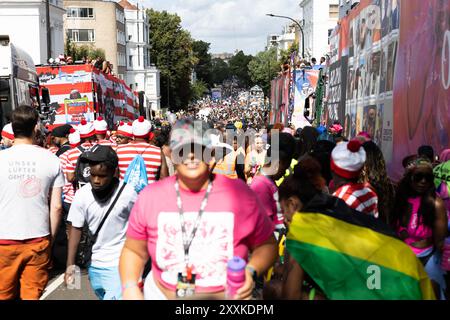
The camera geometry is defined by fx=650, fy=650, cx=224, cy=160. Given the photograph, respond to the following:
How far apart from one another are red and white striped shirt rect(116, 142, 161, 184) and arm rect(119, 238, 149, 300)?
3600 millimetres

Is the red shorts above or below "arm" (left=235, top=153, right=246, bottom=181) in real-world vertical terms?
below

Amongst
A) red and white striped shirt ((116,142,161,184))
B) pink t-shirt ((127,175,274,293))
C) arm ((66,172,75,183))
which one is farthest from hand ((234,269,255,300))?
arm ((66,172,75,183))

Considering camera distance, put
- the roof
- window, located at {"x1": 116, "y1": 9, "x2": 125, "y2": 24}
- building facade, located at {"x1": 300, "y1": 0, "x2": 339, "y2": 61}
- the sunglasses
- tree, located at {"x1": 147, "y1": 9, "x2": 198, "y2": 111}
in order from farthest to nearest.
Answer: the roof
tree, located at {"x1": 147, "y1": 9, "x2": 198, "y2": 111}
window, located at {"x1": 116, "y1": 9, "x2": 125, "y2": 24}
building facade, located at {"x1": 300, "y1": 0, "x2": 339, "y2": 61}
the sunglasses

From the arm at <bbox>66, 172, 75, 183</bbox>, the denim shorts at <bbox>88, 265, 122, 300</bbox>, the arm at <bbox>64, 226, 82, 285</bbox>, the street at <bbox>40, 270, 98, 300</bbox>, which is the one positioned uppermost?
the arm at <bbox>66, 172, 75, 183</bbox>

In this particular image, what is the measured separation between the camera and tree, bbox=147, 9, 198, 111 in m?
88.2

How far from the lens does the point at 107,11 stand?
7525cm

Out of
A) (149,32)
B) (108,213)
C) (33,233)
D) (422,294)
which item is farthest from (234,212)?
(149,32)

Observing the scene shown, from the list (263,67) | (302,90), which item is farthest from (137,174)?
(263,67)

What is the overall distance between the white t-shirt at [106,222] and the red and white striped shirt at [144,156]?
2150mm

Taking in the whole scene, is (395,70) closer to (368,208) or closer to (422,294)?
(368,208)

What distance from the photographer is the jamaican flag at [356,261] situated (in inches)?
115

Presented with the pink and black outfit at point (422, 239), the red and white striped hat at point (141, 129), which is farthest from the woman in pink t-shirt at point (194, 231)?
the red and white striped hat at point (141, 129)

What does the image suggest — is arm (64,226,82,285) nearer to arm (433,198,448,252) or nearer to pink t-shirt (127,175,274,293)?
pink t-shirt (127,175,274,293)
